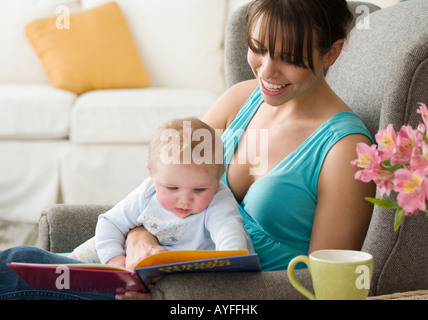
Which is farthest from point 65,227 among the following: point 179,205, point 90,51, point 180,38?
point 180,38

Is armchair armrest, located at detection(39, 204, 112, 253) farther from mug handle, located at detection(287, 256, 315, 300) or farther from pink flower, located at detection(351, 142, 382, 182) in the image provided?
pink flower, located at detection(351, 142, 382, 182)

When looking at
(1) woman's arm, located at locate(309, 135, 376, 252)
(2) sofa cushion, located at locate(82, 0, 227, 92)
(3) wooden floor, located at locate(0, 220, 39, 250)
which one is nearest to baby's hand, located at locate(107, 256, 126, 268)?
(1) woman's arm, located at locate(309, 135, 376, 252)

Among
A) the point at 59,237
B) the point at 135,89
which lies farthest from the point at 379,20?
the point at 135,89

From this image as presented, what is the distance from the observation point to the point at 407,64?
1.03 metres

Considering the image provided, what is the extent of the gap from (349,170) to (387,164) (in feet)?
1.24

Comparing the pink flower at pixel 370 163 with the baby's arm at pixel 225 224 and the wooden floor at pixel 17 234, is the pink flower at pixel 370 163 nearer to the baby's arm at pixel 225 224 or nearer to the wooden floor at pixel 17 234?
the baby's arm at pixel 225 224

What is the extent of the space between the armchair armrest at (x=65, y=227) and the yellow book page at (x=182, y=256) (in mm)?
561

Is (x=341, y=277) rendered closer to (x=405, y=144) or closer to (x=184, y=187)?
(x=405, y=144)

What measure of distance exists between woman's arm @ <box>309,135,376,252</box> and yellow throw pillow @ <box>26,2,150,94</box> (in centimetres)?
236

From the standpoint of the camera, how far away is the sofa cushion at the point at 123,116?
310cm

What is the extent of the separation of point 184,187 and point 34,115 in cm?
204

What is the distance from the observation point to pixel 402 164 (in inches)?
33.3

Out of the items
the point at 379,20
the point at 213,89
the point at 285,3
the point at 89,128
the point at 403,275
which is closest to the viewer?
the point at 403,275

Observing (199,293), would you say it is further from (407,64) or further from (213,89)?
(213,89)
